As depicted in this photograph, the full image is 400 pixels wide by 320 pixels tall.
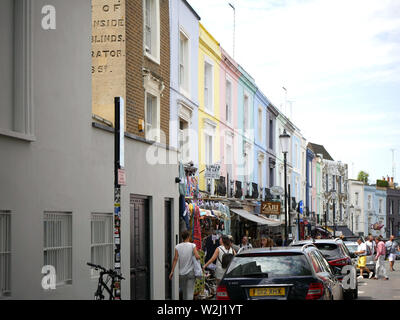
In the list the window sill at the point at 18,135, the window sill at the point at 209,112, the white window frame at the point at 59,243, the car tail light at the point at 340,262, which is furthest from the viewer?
the window sill at the point at 209,112

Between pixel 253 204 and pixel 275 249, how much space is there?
22458mm

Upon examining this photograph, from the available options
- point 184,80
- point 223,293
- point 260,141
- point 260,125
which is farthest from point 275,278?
point 260,125

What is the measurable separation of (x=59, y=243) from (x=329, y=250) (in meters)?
10.3

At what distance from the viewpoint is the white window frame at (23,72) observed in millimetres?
9344

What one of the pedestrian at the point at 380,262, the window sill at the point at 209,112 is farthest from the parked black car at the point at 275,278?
the pedestrian at the point at 380,262

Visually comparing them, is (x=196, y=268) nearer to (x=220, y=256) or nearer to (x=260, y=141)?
(x=220, y=256)

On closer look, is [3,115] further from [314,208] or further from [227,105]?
[314,208]

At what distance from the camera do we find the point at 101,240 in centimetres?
1245

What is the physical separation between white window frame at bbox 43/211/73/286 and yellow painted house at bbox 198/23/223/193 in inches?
543

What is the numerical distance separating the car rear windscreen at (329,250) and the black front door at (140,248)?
5.98m

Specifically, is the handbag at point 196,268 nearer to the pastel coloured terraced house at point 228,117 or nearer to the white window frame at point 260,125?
the pastel coloured terraced house at point 228,117

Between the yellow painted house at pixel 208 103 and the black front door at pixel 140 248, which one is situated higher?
the yellow painted house at pixel 208 103
